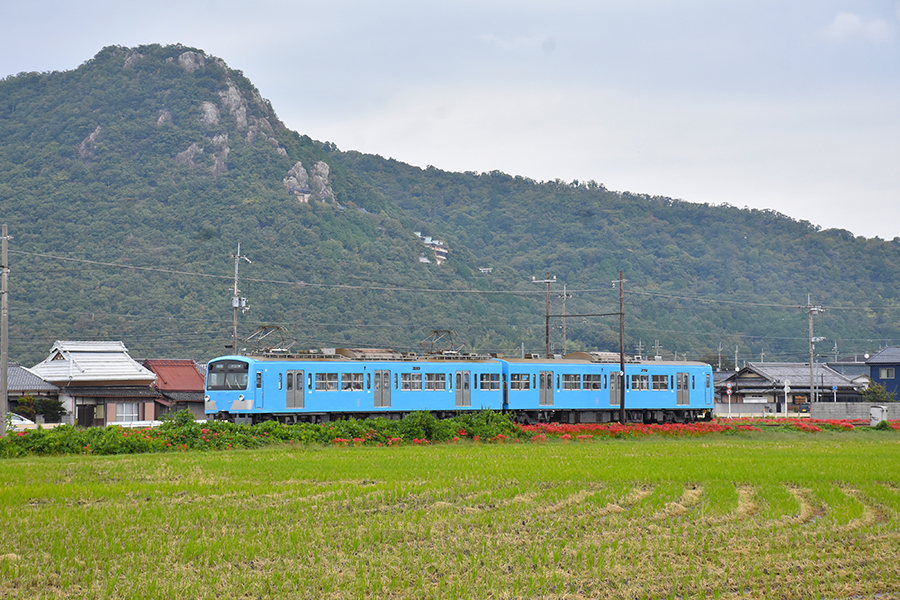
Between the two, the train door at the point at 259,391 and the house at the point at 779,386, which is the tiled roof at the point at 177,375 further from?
the house at the point at 779,386

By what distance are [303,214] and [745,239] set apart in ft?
231

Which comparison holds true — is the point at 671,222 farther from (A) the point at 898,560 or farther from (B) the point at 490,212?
(A) the point at 898,560

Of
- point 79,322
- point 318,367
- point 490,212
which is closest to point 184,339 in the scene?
point 79,322

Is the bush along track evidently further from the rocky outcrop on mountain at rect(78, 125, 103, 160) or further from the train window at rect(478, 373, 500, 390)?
the rocky outcrop on mountain at rect(78, 125, 103, 160)

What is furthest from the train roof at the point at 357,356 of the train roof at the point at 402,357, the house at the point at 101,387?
the house at the point at 101,387

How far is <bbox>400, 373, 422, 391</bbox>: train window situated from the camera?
35344 millimetres

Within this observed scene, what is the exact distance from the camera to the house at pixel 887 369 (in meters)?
72.4

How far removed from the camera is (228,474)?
19047mm

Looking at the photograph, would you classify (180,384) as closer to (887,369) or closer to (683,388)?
(683,388)

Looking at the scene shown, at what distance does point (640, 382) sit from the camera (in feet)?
135

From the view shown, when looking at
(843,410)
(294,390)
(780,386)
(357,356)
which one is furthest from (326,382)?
(780,386)

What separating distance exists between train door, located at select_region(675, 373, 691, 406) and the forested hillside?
1678cm

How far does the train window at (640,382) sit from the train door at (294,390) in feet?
50.6

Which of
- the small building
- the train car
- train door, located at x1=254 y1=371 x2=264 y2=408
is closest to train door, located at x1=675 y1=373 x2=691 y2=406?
the train car
